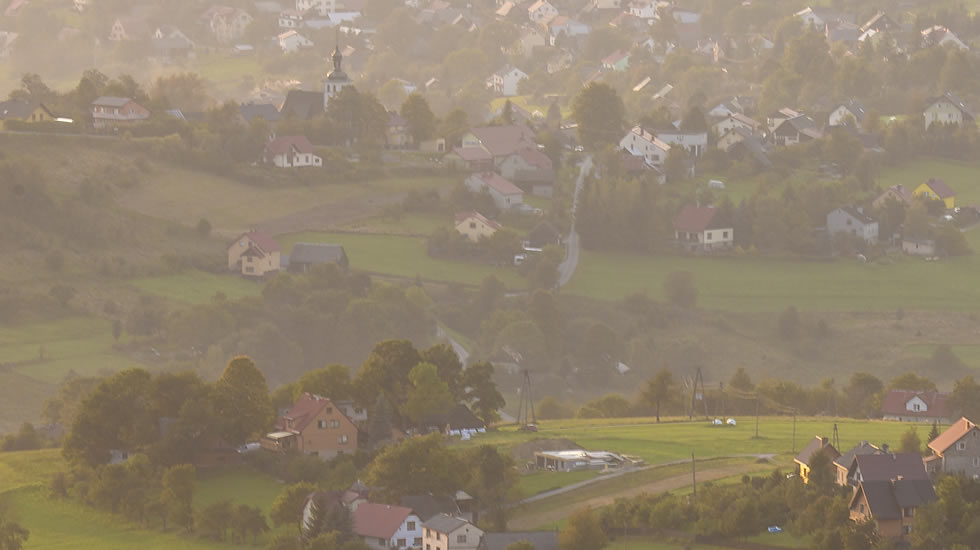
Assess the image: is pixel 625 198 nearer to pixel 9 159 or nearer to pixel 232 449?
pixel 9 159

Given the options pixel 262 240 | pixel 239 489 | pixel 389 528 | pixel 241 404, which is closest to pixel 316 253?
→ pixel 262 240

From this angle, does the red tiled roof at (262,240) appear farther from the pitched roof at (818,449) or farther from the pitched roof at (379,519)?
the pitched roof at (818,449)

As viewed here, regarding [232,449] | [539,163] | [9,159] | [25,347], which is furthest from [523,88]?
[232,449]

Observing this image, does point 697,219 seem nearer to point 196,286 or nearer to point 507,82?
point 196,286

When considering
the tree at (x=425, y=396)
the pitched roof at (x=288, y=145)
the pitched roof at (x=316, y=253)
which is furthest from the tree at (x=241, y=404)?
the pitched roof at (x=288, y=145)

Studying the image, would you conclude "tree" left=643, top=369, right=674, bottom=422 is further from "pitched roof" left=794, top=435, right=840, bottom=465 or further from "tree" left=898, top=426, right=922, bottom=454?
"pitched roof" left=794, top=435, right=840, bottom=465

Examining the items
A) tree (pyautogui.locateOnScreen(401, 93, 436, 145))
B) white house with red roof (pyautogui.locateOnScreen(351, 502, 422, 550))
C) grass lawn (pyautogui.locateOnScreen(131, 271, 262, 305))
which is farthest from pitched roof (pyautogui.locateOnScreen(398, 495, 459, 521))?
tree (pyautogui.locateOnScreen(401, 93, 436, 145))
